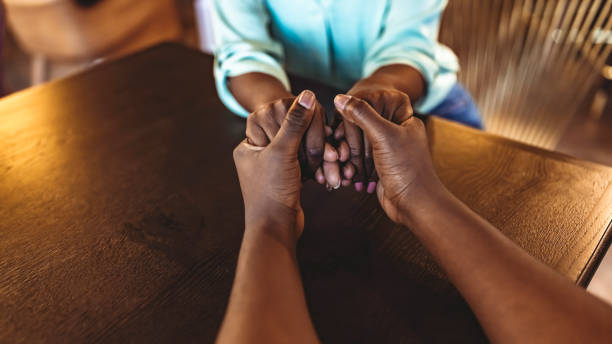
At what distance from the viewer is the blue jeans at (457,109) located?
2.45 ft

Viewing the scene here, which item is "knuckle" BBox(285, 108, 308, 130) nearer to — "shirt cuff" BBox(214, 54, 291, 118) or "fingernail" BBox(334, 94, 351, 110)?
"fingernail" BBox(334, 94, 351, 110)

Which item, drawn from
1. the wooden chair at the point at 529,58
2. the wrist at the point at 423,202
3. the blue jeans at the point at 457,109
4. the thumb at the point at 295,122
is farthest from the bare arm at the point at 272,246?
the wooden chair at the point at 529,58

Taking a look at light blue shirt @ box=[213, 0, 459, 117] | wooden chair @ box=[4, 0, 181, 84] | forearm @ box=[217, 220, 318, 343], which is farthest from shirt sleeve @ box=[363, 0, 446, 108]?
wooden chair @ box=[4, 0, 181, 84]

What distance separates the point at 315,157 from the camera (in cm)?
45

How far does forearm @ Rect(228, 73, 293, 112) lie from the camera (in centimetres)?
53

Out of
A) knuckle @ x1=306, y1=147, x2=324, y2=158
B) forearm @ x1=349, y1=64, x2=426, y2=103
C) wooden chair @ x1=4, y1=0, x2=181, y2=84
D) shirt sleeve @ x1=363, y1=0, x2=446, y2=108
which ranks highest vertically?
shirt sleeve @ x1=363, y1=0, x2=446, y2=108

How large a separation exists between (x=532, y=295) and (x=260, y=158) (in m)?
0.27

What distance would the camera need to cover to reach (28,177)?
48 centimetres

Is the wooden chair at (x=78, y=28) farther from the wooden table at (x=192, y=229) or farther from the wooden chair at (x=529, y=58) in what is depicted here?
the wooden chair at (x=529, y=58)

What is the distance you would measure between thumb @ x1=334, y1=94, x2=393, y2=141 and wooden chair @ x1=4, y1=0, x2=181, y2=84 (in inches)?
51.7

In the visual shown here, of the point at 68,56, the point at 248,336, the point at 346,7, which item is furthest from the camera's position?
the point at 68,56

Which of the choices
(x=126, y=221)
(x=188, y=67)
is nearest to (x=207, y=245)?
(x=126, y=221)

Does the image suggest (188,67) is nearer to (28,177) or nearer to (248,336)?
(28,177)

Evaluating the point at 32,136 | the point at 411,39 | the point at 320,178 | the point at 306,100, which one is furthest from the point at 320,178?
the point at 32,136
